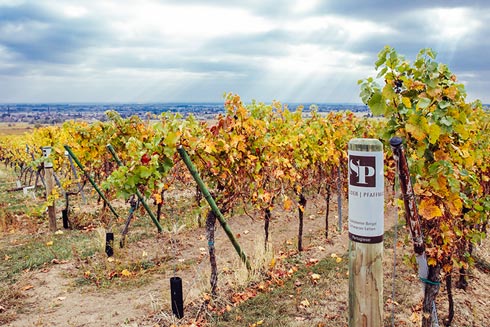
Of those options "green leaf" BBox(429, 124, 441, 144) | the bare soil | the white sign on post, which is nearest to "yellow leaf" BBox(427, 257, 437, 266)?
the bare soil

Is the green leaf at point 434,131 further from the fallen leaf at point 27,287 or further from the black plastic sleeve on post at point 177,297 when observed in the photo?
the fallen leaf at point 27,287

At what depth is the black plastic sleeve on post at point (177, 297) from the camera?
4535 millimetres

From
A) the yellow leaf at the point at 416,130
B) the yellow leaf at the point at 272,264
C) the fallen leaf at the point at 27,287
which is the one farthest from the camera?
the yellow leaf at the point at 272,264

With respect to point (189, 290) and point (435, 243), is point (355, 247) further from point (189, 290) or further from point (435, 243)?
point (189, 290)

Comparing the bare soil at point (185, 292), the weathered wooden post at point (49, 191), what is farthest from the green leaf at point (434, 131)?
the weathered wooden post at point (49, 191)

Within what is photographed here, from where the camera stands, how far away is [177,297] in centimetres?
460

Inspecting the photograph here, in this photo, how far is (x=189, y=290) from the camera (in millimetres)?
5309

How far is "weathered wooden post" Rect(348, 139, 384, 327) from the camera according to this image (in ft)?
6.19

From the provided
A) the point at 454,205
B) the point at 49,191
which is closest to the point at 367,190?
the point at 454,205

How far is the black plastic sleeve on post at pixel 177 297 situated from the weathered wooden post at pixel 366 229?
284cm

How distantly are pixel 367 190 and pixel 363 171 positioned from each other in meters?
0.10

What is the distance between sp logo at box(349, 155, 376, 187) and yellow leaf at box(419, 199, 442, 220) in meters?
1.46

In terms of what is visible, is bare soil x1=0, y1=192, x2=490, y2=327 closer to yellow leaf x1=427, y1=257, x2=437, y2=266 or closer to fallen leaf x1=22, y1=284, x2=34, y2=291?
fallen leaf x1=22, y1=284, x2=34, y2=291

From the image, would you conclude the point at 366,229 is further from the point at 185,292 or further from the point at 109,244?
the point at 109,244
